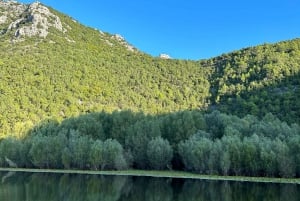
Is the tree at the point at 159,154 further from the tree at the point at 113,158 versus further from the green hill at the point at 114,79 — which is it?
the green hill at the point at 114,79

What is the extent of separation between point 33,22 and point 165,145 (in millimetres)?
108182

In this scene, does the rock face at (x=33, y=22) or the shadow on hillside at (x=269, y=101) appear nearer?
the shadow on hillside at (x=269, y=101)

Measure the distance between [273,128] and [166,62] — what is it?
98469mm

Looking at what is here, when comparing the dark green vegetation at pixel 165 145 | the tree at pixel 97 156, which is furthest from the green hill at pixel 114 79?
the tree at pixel 97 156

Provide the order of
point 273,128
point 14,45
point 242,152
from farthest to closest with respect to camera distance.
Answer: point 14,45 → point 273,128 → point 242,152

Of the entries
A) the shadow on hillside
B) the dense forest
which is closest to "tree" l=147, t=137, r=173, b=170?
the dense forest

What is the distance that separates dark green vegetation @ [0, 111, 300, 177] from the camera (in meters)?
66.8

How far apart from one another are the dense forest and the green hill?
1.18ft

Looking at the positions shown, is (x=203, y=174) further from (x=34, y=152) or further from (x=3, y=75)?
(x=3, y=75)

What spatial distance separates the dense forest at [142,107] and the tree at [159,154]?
20 cm

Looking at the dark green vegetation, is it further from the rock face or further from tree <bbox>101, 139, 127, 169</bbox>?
the rock face

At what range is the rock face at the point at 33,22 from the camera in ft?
543

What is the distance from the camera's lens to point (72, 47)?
541 feet

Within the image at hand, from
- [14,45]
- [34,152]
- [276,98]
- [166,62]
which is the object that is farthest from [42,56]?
[276,98]
